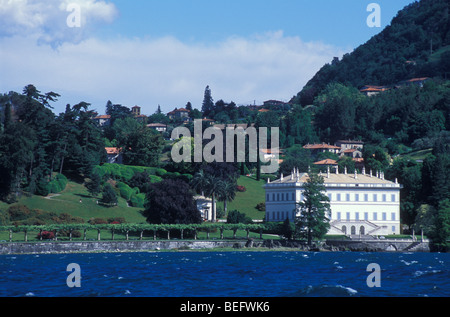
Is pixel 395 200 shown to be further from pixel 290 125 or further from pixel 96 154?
pixel 290 125

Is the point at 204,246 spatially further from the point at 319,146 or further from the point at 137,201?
the point at 319,146

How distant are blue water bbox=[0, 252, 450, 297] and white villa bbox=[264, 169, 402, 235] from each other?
32.0 m

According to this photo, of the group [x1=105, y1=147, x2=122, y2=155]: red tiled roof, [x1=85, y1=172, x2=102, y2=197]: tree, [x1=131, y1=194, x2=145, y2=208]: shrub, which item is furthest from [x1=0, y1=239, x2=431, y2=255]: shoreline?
[x1=105, y1=147, x2=122, y2=155]: red tiled roof

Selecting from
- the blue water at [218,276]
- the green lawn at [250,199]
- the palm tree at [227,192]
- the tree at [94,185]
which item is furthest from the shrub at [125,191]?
the blue water at [218,276]

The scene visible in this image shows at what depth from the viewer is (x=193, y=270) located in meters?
53.9

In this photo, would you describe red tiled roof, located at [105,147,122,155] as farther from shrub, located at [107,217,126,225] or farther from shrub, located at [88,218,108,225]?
shrub, located at [88,218,108,225]

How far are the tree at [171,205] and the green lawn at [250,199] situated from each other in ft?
61.4

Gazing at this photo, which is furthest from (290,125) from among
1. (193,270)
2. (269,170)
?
(193,270)

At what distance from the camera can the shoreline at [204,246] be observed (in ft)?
242

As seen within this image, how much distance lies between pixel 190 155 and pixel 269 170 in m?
16.9

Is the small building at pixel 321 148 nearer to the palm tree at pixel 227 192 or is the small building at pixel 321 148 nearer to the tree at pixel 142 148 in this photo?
the tree at pixel 142 148

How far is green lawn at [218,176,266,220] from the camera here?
10812 cm

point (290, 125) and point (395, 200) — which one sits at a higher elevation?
point (290, 125)

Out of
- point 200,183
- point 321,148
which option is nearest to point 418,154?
point 321,148
